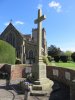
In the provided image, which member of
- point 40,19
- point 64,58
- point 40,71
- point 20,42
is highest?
point 20,42

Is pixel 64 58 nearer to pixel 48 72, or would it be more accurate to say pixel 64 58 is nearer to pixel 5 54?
pixel 5 54

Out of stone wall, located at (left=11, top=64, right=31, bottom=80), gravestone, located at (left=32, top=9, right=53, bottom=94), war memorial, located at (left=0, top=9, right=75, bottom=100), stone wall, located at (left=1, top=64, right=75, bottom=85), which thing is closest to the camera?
war memorial, located at (left=0, top=9, right=75, bottom=100)

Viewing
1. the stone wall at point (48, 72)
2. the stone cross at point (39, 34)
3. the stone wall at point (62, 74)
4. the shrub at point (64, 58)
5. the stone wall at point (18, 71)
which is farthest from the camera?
the shrub at point (64, 58)

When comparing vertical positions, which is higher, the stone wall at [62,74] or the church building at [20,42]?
the church building at [20,42]

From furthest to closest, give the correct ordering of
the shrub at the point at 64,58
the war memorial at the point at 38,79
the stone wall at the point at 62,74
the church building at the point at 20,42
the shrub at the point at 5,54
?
the shrub at the point at 64,58
the church building at the point at 20,42
the shrub at the point at 5,54
the stone wall at the point at 62,74
the war memorial at the point at 38,79

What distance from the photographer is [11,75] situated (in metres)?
18.2

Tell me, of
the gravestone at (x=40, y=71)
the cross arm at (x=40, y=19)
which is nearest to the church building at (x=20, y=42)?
the cross arm at (x=40, y=19)

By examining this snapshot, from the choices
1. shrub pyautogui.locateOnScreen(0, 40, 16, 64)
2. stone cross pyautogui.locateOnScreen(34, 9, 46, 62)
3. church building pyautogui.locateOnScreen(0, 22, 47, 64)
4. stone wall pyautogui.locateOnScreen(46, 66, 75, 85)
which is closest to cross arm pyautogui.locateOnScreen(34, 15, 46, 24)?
stone cross pyautogui.locateOnScreen(34, 9, 46, 62)

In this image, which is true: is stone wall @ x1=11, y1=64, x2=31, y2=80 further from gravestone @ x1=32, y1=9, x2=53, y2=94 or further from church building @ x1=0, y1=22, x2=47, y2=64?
church building @ x1=0, y1=22, x2=47, y2=64

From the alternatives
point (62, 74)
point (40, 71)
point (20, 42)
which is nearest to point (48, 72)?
point (62, 74)

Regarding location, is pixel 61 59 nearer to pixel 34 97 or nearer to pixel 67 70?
pixel 67 70

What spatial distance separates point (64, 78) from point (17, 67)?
5.10 metres

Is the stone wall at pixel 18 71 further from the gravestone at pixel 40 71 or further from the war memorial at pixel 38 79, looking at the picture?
the gravestone at pixel 40 71

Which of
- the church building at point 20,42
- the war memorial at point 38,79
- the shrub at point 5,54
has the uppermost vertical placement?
the church building at point 20,42
